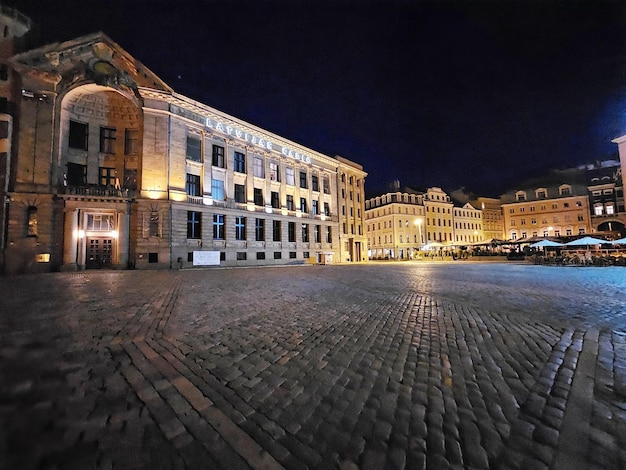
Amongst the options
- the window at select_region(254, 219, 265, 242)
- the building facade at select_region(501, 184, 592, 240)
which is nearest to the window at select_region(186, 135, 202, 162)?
the window at select_region(254, 219, 265, 242)

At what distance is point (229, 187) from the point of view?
32.2 meters

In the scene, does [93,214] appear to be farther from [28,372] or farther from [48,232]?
[28,372]

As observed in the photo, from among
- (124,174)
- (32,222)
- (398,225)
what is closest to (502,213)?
(398,225)

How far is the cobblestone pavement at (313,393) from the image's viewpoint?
190cm

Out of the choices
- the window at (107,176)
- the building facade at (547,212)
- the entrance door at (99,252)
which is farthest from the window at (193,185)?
the building facade at (547,212)

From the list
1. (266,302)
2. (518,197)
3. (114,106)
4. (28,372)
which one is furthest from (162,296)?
(518,197)

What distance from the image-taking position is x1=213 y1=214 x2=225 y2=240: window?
30.5 meters

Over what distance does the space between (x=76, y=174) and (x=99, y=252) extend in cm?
800

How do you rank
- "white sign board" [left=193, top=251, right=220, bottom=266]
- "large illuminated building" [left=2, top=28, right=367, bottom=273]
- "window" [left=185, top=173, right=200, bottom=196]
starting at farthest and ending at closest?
1. "window" [left=185, top=173, right=200, bottom=196]
2. "white sign board" [left=193, top=251, right=220, bottom=266]
3. "large illuminated building" [left=2, top=28, right=367, bottom=273]

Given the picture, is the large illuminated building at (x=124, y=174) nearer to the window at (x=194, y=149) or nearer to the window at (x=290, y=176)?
the window at (x=194, y=149)

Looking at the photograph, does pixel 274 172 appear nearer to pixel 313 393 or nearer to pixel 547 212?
pixel 313 393

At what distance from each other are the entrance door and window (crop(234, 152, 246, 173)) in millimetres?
15770

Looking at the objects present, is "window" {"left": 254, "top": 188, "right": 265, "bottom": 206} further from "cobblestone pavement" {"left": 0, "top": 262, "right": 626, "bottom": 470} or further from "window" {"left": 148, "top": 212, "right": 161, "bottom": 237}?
"cobblestone pavement" {"left": 0, "top": 262, "right": 626, "bottom": 470}

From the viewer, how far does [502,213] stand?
70062 mm
